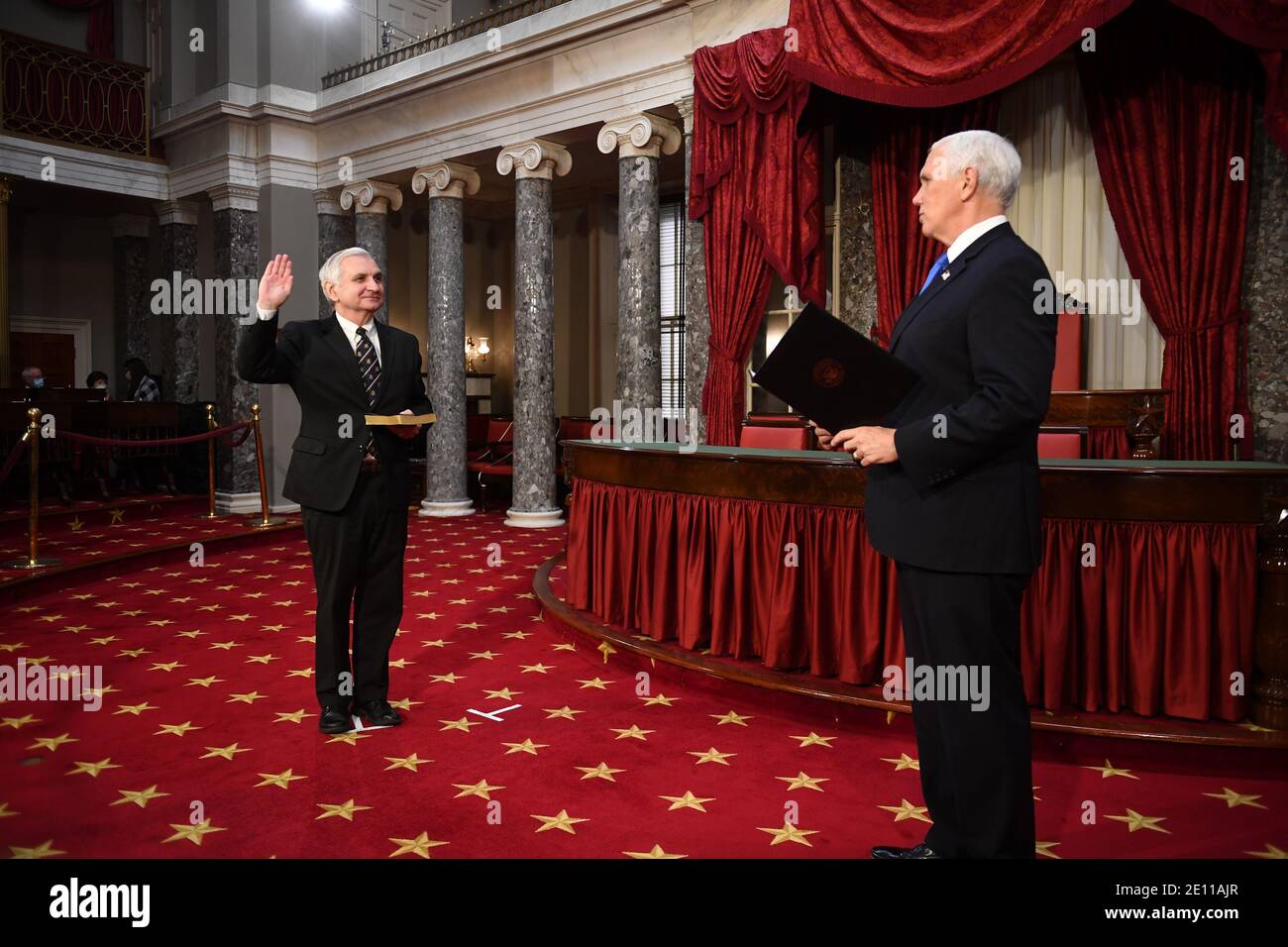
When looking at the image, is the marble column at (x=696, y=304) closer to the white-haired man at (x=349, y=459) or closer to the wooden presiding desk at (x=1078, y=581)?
the wooden presiding desk at (x=1078, y=581)

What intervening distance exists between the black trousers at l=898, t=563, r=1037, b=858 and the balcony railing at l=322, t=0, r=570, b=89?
7679mm

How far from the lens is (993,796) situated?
1.85 meters

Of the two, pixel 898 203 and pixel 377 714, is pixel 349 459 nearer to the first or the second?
pixel 377 714

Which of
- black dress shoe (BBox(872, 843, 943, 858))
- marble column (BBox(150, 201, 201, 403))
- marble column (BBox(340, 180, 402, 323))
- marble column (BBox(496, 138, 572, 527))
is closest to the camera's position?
black dress shoe (BBox(872, 843, 943, 858))

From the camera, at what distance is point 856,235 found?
6.81m

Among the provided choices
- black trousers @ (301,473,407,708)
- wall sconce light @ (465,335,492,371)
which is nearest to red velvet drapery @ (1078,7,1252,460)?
black trousers @ (301,473,407,708)

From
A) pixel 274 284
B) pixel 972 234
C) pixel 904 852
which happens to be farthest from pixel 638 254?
pixel 904 852

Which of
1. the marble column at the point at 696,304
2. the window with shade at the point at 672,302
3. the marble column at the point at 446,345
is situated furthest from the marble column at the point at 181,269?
the marble column at the point at 696,304

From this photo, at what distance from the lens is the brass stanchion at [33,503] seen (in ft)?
19.3

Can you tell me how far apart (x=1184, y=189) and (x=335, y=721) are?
5631 mm

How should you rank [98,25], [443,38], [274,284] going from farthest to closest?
[98,25] < [443,38] < [274,284]

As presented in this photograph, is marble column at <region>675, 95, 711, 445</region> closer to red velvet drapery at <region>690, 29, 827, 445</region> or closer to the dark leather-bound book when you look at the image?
red velvet drapery at <region>690, 29, 827, 445</region>

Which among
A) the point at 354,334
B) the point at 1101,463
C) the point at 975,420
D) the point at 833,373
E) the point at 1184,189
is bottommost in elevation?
the point at 1101,463

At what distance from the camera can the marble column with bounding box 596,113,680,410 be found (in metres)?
7.85
